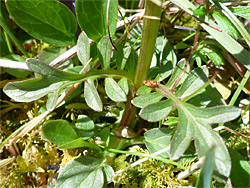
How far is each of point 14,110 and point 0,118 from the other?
8 centimetres

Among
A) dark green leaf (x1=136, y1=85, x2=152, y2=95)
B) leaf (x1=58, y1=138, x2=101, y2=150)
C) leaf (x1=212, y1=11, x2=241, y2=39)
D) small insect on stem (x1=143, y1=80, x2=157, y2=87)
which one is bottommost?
leaf (x1=58, y1=138, x2=101, y2=150)

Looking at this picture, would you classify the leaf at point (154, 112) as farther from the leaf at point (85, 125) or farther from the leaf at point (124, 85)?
the leaf at point (85, 125)

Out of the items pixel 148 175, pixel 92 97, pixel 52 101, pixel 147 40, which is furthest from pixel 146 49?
pixel 148 175

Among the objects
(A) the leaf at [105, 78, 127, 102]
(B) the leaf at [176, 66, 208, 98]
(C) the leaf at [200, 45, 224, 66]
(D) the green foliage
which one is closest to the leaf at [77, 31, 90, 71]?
(D) the green foliage

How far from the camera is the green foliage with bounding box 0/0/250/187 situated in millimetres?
864

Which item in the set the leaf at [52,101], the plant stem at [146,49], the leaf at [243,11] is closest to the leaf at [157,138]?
the plant stem at [146,49]

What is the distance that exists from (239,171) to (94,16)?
767 mm

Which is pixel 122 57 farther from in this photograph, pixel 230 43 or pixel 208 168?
pixel 208 168

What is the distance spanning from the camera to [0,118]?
137cm

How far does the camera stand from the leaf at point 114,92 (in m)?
0.92

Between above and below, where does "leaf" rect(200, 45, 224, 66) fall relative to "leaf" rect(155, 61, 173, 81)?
above

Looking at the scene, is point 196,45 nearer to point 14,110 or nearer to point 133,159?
point 133,159

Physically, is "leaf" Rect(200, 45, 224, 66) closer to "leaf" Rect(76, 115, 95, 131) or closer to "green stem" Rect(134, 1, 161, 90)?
"green stem" Rect(134, 1, 161, 90)

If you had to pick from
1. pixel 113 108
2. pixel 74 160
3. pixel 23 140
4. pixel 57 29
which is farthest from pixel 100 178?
pixel 57 29
